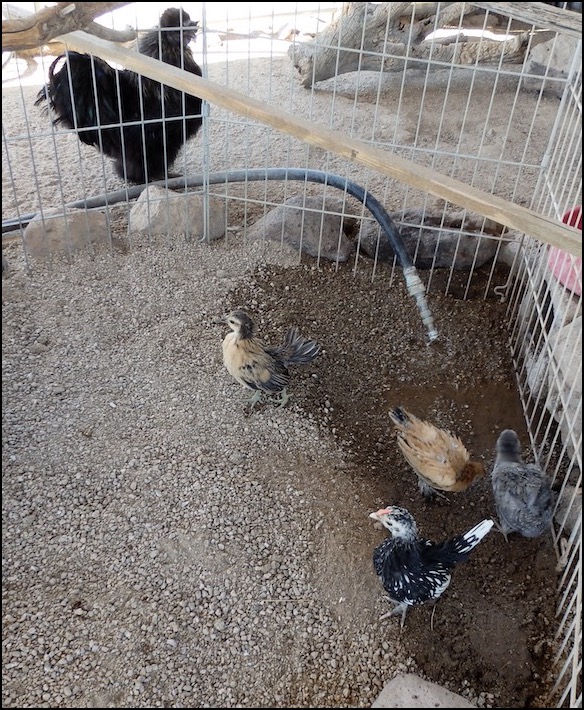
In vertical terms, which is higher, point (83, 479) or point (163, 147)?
point (163, 147)

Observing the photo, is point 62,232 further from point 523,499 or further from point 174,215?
point 523,499

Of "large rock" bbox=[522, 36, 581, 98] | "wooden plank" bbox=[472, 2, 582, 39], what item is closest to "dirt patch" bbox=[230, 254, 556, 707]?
"wooden plank" bbox=[472, 2, 582, 39]

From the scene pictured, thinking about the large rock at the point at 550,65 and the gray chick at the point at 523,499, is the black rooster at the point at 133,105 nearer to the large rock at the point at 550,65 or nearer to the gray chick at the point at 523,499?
the gray chick at the point at 523,499

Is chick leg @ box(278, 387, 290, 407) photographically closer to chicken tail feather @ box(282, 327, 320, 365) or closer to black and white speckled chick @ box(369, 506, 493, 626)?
chicken tail feather @ box(282, 327, 320, 365)

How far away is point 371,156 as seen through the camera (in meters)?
2.49

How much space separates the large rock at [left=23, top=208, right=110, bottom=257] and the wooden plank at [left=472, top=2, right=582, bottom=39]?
237 cm

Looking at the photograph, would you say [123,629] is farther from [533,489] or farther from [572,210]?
[572,210]

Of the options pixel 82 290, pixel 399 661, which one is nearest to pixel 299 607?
pixel 399 661

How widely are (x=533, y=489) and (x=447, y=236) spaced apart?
1860mm

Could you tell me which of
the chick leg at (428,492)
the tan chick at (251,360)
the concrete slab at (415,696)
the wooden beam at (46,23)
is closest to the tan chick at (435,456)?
the chick leg at (428,492)

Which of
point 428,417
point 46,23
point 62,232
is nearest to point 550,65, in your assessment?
point 428,417

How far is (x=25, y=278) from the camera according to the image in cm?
379

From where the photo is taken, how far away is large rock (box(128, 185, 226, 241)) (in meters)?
4.16

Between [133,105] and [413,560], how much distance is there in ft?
10.2
